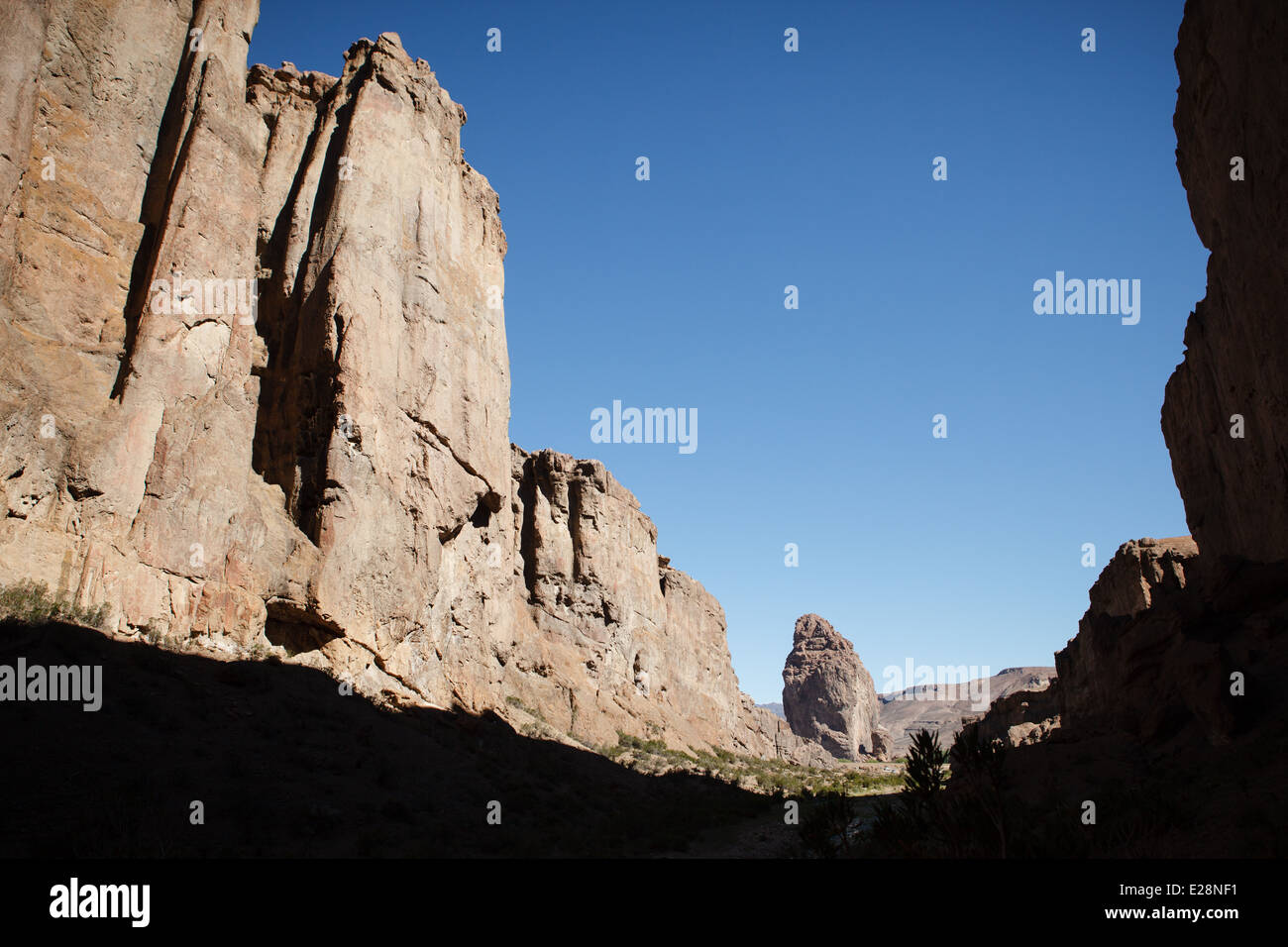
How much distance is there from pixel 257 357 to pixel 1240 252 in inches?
1268

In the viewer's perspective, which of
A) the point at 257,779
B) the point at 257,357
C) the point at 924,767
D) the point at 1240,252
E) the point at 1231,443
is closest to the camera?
the point at 924,767

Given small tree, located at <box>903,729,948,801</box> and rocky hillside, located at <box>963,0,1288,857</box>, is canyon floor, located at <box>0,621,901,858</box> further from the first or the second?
rocky hillside, located at <box>963,0,1288,857</box>

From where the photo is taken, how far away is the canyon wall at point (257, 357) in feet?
65.4

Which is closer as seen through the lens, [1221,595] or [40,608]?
[40,608]

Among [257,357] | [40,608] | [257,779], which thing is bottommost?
[257,779]

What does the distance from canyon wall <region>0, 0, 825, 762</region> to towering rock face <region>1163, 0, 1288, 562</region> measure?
89.6 ft

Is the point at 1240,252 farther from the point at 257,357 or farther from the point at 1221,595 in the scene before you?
the point at 257,357

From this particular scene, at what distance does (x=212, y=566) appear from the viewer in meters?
21.3

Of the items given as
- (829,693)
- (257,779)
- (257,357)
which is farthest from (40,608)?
(829,693)

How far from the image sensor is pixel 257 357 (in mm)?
27781

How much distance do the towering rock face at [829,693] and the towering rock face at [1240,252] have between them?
8282 cm

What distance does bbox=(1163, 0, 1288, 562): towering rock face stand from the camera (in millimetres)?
18594

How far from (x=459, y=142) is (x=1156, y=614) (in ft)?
114

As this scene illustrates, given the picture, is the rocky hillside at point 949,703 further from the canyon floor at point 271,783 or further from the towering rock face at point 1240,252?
the canyon floor at point 271,783
